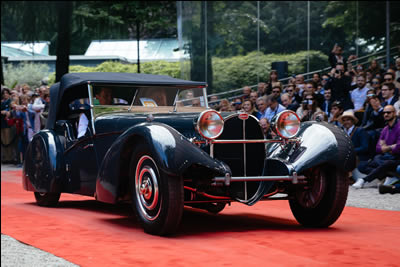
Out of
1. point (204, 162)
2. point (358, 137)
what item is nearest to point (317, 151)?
point (204, 162)

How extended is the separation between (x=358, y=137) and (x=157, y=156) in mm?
5646

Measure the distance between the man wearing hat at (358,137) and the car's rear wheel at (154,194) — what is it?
5.13 metres

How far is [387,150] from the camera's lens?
380 inches

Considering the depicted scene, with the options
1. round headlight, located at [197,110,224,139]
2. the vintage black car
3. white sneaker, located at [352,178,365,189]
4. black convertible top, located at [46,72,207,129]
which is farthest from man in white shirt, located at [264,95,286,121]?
round headlight, located at [197,110,224,139]

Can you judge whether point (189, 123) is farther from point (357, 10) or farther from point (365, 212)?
point (357, 10)

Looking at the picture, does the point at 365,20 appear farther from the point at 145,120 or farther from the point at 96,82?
the point at 145,120

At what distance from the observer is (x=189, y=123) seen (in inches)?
257

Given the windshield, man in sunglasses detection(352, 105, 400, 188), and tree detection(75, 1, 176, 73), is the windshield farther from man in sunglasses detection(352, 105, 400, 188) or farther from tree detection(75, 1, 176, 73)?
tree detection(75, 1, 176, 73)

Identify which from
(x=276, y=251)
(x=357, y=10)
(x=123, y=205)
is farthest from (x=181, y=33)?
(x=276, y=251)

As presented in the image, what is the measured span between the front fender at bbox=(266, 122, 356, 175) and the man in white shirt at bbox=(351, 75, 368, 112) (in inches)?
235

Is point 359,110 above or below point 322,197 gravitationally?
above

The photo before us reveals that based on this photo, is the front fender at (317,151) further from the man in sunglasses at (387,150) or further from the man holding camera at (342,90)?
the man holding camera at (342,90)

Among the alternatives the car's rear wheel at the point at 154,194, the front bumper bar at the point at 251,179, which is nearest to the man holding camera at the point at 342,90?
the front bumper bar at the point at 251,179

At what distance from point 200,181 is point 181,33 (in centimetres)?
1605
